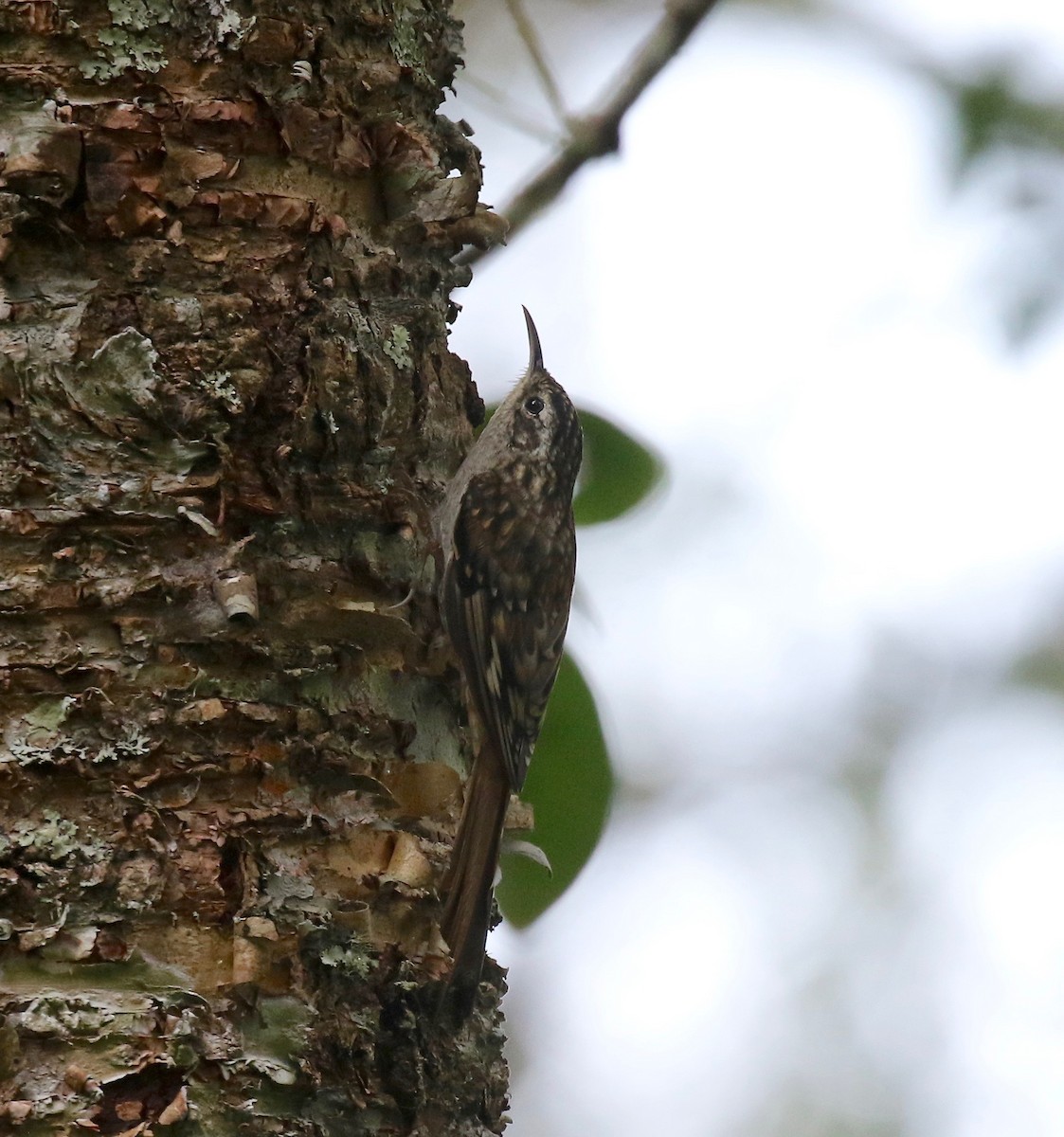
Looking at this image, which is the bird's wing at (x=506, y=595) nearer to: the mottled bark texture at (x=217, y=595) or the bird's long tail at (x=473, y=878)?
the bird's long tail at (x=473, y=878)

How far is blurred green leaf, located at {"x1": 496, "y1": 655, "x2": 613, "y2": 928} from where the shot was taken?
7.16 ft

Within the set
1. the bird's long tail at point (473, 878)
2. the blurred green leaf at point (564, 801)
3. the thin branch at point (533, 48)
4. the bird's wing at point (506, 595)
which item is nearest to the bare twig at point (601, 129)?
the thin branch at point (533, 48)

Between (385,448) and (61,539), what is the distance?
1.49 ft

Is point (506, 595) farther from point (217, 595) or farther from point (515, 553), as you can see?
point (217, 595)

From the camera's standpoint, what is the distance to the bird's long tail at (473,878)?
1772mm

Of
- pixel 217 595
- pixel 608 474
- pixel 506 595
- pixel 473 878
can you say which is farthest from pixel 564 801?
pixel 506 595

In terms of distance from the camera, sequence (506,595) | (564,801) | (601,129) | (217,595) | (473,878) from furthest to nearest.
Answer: (506,595) → (601,129) → (564,801) → (473,878) → (217,595)

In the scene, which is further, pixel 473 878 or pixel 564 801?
pixel 564 801

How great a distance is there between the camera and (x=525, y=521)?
3.39 meters

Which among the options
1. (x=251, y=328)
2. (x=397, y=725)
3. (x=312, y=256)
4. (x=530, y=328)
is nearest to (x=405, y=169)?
(x=312, y=256)

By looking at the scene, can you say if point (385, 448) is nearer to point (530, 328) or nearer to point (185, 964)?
point (185, 964)

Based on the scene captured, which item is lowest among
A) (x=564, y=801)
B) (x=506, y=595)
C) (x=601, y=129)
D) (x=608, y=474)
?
(x=506, y=595)

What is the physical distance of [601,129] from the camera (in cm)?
271

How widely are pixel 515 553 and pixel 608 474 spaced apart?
3.38 ft
